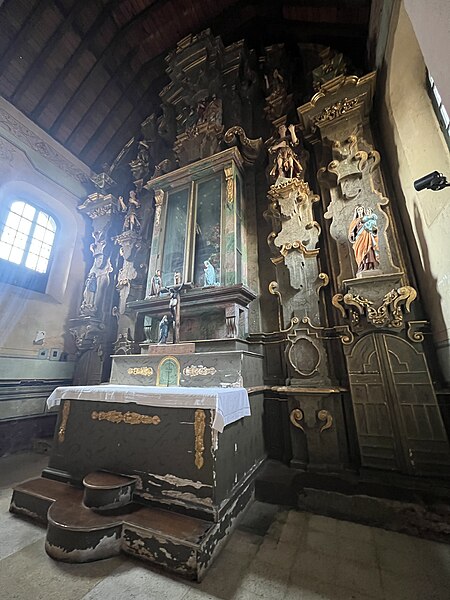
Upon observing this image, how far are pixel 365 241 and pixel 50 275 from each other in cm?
717

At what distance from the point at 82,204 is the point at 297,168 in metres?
6.21

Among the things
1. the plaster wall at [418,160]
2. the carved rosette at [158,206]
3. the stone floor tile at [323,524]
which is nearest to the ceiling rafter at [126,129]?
the carved rosette at [158,206]

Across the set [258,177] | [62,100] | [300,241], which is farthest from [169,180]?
[62,100]

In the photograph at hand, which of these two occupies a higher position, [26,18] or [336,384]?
[26,18]

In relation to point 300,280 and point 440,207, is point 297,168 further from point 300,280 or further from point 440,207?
point 440,207

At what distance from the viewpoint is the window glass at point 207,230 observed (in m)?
4.71

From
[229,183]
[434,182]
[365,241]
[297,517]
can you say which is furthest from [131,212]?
[297,517]

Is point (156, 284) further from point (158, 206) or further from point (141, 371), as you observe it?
point (158, 206)

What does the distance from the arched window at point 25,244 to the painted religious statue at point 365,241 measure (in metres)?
6.99

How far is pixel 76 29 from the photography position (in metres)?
6.01

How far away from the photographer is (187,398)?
2.28m

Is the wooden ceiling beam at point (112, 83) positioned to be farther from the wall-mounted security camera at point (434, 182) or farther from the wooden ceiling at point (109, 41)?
the wall-mounted security camera at point (434, 182)

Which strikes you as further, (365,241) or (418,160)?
(365,241)

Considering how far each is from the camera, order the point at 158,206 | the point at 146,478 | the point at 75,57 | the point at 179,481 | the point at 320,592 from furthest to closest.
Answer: the point at 75,57 → the point at 158,206 → the point at 146,478 → the point at 179,481 → the point at 320,592
